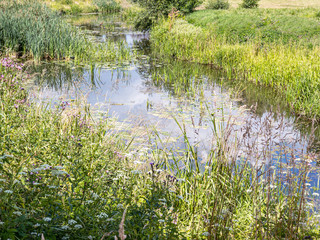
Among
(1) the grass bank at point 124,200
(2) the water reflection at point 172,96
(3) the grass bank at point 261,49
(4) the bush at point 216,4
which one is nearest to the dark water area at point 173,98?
(2) the water reflection at point 172,96

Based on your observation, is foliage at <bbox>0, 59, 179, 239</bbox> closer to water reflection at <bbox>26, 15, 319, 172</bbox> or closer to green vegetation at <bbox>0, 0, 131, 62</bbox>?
water reflection at <bbox>26, 15, 319, 172</bbox>

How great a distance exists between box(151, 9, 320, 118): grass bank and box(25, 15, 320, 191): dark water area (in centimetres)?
36

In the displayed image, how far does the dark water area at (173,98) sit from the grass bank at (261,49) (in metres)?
0.36

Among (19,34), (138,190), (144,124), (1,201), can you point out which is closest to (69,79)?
(19,34)

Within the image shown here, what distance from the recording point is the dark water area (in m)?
5.23

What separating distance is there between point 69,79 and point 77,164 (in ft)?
20.2

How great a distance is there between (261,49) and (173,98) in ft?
12.1

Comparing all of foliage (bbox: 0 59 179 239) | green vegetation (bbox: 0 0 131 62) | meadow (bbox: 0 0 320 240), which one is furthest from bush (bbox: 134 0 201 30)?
foliage (bbox: 0 59 179 239)

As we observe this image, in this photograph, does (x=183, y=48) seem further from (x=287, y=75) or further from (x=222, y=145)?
(x=222, y=145)

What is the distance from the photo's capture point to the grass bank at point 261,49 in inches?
264

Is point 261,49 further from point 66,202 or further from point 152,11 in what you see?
point 152,11

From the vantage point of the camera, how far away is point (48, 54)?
1043 centimetres

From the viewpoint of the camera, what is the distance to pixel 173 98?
23.9 ft

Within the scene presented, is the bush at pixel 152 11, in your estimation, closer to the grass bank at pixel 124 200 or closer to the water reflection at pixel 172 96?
the water reflection at pixel 172 96
